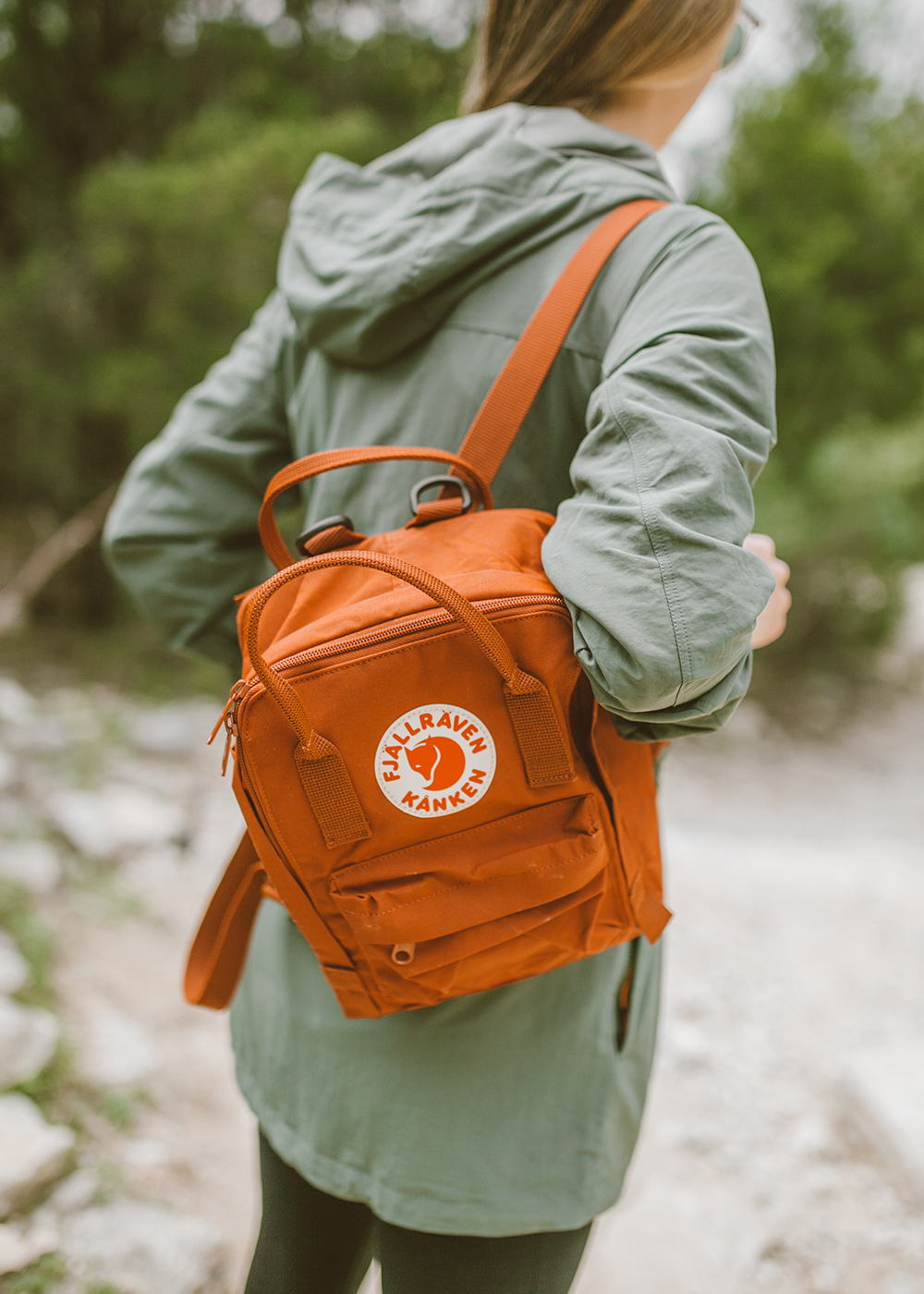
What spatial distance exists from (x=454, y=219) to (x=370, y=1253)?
1.20 metres

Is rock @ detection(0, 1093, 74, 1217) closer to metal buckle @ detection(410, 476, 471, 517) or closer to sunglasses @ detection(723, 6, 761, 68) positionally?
metal buckle @ detection(410, 476, 471, 517)

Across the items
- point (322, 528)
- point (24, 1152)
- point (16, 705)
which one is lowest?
point (16, 705)

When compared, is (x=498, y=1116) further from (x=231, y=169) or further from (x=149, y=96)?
(x=149, y=96)

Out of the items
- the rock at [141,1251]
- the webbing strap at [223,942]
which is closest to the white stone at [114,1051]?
the rock at [141,1251]

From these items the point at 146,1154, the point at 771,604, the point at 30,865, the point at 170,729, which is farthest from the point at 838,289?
the point at 146,1154

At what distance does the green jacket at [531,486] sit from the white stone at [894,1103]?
171cm

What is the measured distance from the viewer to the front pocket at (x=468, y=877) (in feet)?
2.63

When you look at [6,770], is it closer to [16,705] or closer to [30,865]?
[30,865]

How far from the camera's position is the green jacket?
0.71m

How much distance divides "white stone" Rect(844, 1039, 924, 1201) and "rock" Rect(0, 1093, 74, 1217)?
2009mm

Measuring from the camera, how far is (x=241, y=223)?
358cm

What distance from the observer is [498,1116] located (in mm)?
917

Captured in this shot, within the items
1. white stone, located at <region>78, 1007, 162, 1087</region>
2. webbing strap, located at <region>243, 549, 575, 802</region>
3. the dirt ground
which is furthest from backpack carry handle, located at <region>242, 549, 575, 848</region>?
white stone, located at <region>78, 1007, 162, 1087</region>

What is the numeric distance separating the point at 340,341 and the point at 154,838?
272cm
